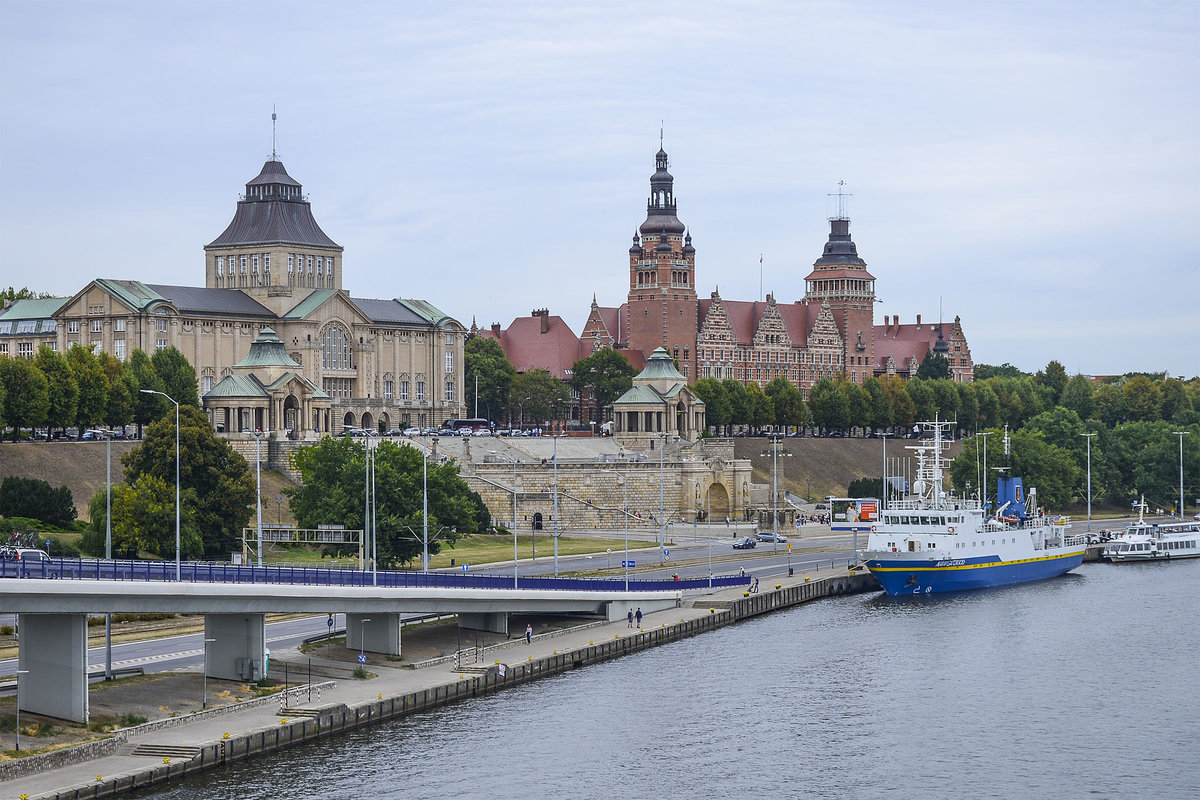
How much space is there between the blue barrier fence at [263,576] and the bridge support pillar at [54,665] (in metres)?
1.98

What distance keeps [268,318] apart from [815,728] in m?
120

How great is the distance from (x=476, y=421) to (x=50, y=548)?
95.4 m

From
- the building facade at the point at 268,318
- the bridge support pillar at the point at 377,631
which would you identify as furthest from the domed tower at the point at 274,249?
the bridge support pillar at the point at 377,631

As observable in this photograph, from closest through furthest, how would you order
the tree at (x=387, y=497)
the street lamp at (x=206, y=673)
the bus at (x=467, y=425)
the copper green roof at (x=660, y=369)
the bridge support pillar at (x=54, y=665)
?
the bridge support pillar at (x=54, y=665)
the street lamp at (x=206, y=673)
the tree at (x=387, y=497)
the copper green roof at (x=660, y=369)
the bus at (x=467, y=425)

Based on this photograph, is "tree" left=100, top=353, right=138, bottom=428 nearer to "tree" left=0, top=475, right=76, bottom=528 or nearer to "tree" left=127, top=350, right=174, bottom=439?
"tree" left=127, top=350, right=174, bottom=439

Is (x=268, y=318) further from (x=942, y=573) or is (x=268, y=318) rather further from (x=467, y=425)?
(x=942, y=573)

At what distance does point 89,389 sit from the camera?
147 m

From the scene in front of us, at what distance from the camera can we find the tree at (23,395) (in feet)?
460

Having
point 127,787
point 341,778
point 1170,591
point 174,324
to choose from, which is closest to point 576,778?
point 341,778

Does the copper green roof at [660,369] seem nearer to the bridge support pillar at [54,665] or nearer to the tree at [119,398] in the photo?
the tree at [119,398]

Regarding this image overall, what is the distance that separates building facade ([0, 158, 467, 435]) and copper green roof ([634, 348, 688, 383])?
27.2 meters

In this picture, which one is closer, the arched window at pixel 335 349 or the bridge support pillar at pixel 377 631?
the bridge support pillar at pixel 377 631

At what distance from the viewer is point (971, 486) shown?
184750mm

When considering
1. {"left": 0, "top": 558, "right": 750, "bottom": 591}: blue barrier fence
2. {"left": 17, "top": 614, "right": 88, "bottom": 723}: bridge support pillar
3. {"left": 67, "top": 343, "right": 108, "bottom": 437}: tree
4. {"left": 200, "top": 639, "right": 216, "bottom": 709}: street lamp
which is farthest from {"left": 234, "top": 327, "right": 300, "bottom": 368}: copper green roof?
{"left": 17, "top": 614, "right": 88, "bottom": 723}: bridge support pillar
